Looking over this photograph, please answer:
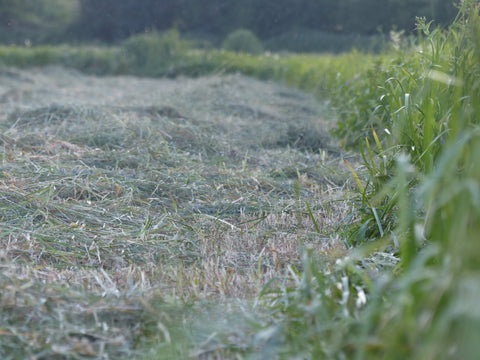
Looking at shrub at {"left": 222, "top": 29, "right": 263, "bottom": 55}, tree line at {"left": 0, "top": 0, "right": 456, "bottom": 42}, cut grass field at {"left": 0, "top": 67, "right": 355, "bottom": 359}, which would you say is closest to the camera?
cut grass field at {"left": 0, "top": 67, "right": 355, "bottom": 359}

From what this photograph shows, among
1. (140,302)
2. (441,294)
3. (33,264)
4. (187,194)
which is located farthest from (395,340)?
(187,194)

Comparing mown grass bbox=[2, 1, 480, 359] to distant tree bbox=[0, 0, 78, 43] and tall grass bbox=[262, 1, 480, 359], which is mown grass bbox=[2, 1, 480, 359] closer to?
tall grass bbox=[262, 1, 480, 359]

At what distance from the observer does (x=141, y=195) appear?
2342 millimetres

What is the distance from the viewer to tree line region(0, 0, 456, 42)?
14.3 metres

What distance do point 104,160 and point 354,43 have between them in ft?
14.2

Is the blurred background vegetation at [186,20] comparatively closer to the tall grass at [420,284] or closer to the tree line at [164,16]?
the tree line at [164,16]

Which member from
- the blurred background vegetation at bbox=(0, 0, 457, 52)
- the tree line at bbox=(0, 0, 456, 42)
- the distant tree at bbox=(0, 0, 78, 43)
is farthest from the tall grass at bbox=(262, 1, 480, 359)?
the distant tree at bbox=(0, 0, 78, 43)

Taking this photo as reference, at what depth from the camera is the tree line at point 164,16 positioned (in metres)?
14.3

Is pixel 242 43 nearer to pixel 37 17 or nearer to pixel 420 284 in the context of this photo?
pixel 37 17

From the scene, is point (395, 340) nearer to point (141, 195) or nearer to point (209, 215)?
point (209, 215)

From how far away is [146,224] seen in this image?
1.89 m

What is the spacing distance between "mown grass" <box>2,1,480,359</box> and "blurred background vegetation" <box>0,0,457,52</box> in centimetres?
616

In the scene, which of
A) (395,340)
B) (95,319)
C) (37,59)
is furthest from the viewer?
(37,59)

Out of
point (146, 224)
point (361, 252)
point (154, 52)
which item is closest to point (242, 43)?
point (154, 52)
